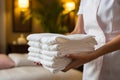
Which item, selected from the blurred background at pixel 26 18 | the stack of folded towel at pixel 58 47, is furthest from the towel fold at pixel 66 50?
the blurred background at pixel 26 18

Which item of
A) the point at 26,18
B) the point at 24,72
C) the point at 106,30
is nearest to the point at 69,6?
the point at 26,18

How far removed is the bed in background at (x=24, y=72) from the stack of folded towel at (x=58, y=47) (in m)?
1.31

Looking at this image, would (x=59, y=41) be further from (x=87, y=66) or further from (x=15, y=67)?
(x=15, y=67)

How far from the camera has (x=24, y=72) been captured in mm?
2559

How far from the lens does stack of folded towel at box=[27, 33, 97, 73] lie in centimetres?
100

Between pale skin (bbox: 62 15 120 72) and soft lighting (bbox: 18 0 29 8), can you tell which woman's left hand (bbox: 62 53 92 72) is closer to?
pale skin (bbox: 62 15 120 72)

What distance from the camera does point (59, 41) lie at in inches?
39.9

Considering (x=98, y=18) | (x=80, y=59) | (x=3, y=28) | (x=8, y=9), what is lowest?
(x=3, y=28)

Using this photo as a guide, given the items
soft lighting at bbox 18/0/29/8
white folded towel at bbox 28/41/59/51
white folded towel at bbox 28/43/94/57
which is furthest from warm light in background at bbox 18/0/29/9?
white folded towel at bbox 28/43/94/57

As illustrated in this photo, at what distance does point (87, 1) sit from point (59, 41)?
29 centimetres

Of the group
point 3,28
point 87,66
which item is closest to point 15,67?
point 87,66

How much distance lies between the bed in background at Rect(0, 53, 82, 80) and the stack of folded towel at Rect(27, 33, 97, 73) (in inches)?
51.7

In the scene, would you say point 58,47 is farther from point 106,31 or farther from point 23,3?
point 23,3

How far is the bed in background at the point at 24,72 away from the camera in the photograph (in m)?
2.41
